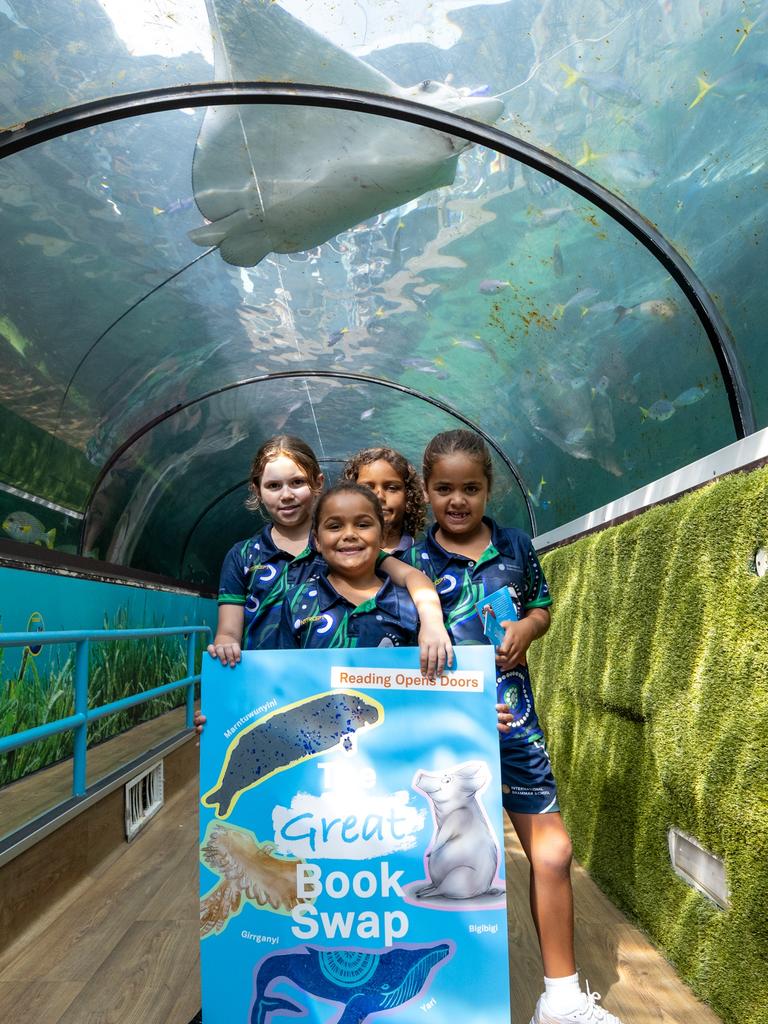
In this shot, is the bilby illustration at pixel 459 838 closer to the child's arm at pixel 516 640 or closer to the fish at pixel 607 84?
the child's arm at pixel 516 640

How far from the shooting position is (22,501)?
633 cm

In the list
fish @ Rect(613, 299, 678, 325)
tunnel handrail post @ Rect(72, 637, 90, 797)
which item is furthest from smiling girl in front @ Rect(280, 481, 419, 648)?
fish @ Rect(613, 299, 678, 325)

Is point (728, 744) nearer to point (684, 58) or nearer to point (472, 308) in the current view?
point (684, 58)

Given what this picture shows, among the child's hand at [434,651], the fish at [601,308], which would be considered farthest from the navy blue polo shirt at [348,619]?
the fish at [601,308]

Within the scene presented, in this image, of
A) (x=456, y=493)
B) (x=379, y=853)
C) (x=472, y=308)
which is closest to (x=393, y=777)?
(x=379, y=853)

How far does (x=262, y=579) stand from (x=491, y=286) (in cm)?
427

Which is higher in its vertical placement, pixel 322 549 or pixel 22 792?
pixel 322 549

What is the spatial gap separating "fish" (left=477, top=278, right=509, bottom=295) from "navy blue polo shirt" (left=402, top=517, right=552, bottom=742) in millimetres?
3985

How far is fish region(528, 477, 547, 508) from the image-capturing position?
8276 mm

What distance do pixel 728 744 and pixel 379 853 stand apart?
96 cm

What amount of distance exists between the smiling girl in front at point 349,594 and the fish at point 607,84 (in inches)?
117

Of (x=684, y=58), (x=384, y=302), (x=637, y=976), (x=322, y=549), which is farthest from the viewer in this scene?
(x=384, y=302)

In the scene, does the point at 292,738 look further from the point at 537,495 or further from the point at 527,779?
the point at 537,495

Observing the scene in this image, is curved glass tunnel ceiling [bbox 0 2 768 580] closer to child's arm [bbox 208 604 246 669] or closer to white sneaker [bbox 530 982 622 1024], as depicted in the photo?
child's arm [bbox 208 604 246 669]
